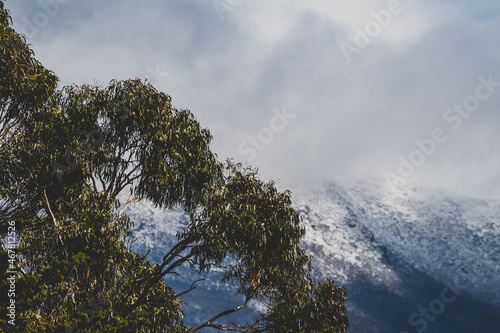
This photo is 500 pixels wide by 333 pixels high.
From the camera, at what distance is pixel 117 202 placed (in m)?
14.6

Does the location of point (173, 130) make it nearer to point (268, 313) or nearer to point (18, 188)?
point (18, 188)

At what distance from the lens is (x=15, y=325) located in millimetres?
9062

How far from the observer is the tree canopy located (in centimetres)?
1255

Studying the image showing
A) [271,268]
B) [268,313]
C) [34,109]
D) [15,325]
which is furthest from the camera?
[268,313]

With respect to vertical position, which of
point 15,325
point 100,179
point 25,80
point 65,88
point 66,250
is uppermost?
point 65,88

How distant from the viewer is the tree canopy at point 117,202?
1255 cm

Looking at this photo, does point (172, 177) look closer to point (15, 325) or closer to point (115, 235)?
point (115, 235)

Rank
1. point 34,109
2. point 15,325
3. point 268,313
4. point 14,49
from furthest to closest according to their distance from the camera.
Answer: point 268,313
point 34,109
point 14,49
point 15,325

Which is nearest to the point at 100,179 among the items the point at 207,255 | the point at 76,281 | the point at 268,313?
the point at 76,281

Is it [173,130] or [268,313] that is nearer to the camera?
[173,130]

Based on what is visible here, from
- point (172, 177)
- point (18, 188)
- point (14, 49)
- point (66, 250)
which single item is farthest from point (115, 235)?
point (14, 49)

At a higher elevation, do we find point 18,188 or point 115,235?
point 18,188

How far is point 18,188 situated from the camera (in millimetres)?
13547

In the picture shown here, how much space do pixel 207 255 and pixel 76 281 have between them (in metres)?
3.63
